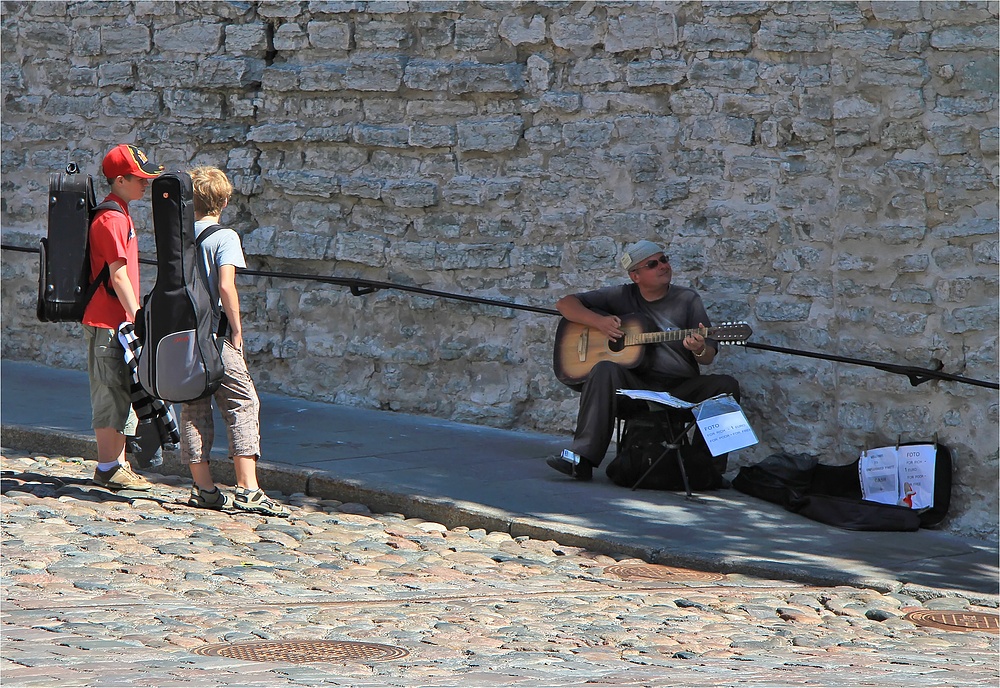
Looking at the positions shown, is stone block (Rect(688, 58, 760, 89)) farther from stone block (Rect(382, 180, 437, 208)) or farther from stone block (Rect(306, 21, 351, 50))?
stone block (Rect(306, 21, 351, 50))

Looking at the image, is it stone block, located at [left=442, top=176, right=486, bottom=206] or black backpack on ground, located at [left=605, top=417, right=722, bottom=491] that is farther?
stone block, located at [left=442, top=176, right=486, bottom=206]

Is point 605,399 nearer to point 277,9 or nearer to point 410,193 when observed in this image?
point 410,193

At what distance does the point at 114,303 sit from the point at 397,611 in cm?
263

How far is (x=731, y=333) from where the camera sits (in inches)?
293

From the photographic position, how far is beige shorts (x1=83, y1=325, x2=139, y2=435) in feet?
22.9

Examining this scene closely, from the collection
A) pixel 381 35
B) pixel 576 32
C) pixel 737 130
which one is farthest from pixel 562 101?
pixel 381 35

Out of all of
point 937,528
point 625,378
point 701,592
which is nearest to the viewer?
point 701,592

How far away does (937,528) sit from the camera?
7160 mm

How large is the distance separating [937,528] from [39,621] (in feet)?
14.8

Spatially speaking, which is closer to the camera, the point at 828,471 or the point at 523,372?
the point at 828,471

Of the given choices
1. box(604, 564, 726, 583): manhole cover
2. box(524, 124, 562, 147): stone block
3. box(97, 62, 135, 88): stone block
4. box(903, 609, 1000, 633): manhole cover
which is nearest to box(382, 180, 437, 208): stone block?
box(524, 124, 562, 147): stone block

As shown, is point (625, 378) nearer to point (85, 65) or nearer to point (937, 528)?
point (937, 528)

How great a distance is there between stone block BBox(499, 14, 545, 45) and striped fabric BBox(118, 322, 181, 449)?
3.29m

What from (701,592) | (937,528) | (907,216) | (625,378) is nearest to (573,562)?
(701,592)
